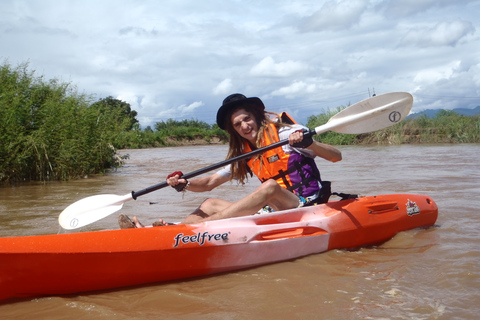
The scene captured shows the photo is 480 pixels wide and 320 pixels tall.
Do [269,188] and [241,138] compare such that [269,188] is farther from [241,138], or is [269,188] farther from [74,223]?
[74,223]

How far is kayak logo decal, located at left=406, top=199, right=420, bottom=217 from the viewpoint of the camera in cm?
363

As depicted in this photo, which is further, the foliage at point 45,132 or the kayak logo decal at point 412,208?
the foliage at point 45,132

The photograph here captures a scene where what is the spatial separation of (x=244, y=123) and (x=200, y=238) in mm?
927

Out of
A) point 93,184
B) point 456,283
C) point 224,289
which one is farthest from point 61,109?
point 456,283

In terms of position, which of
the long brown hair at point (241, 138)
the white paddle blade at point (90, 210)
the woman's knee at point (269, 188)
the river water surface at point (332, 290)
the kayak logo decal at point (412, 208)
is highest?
the long brown hair at point (241, 138)

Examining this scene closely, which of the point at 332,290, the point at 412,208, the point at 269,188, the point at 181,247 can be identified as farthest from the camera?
the point at 412,208

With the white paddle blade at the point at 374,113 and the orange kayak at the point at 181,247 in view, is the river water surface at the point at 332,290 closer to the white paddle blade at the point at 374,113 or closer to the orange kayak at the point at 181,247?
the orange kayak at the point at 181,247

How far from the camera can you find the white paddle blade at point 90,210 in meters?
3.30

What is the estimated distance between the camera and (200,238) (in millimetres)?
2705

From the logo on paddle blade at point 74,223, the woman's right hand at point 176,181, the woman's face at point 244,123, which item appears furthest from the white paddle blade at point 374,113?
the logo on paddle blade at point 74,223

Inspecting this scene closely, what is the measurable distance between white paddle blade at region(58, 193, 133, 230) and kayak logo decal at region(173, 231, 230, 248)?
33.8 inches

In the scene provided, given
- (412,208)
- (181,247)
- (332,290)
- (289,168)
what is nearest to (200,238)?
(181,247)

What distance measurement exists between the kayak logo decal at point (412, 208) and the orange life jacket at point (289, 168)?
825 millimetres

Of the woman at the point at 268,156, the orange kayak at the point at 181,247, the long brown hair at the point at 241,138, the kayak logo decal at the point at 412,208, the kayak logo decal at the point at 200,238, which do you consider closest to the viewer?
the orange kayak at the point at 181,247
